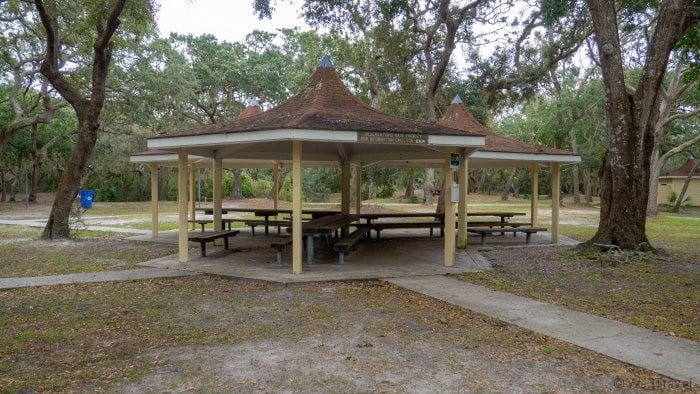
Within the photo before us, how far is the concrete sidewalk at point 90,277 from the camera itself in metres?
7.95

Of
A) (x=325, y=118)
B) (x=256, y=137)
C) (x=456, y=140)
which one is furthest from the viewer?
(x=456, y=140)

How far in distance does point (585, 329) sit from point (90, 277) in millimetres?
7623

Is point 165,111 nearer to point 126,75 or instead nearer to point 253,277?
point 126,75

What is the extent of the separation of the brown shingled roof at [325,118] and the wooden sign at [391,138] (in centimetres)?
7

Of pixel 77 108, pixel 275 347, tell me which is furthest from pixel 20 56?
pixel 275 347

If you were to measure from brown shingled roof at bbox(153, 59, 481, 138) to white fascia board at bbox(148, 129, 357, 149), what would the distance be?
2.7 inches

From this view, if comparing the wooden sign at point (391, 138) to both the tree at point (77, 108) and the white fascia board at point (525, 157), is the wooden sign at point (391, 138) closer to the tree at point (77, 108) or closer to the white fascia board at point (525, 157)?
the white fascia board at point (525, 157)

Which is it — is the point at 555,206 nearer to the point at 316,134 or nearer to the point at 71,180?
the point at 316,134

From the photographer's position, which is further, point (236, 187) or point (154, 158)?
point (236, 187)

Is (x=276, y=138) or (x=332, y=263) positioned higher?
(x=276, y=138)

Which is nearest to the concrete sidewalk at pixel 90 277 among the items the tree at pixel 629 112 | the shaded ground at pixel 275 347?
the shaded ground at pixel 275 347

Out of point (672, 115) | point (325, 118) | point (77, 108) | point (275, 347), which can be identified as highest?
point (672, 115)

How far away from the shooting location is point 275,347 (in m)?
4.87

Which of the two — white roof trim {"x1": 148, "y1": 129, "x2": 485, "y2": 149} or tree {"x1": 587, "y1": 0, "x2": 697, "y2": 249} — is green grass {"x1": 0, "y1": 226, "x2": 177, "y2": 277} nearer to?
white roof trim {"x1": 148, "y1": 129, "x2": 485, "y2": 149}
